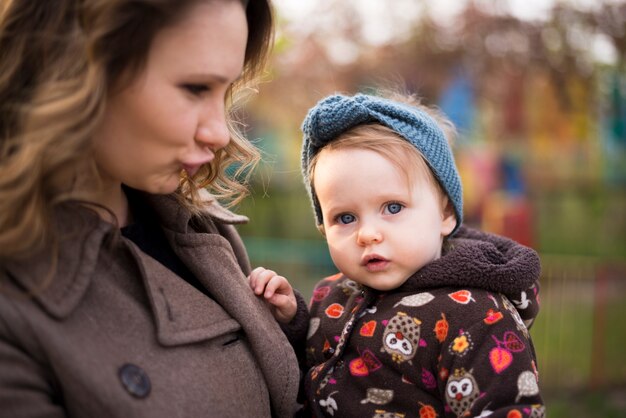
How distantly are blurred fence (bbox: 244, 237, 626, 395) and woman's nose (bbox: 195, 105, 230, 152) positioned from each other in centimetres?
558

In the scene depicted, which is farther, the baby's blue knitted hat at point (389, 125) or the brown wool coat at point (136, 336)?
the baby's blue knitted hat at point (389, 125)

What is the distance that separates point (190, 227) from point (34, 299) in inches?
28.9

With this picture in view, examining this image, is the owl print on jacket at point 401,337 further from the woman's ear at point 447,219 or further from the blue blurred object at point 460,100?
the blue blurred object at point 460,100

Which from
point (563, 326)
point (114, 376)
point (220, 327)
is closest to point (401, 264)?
point (220, 327)

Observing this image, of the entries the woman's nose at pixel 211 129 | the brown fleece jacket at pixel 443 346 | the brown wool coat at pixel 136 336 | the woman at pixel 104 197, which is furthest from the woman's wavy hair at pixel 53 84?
the brown fleece jacket at pixel 443 346

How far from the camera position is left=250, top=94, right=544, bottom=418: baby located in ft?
7.17

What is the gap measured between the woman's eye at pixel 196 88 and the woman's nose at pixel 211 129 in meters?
0.06

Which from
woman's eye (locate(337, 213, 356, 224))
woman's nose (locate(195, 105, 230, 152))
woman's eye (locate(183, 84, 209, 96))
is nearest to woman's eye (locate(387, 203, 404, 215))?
woman's eye (locate(337, 213, 356, 224))

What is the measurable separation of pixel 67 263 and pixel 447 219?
51.1 inches

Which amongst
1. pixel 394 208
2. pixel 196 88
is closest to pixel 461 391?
pixel 394 208

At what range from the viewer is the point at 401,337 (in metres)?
2.32

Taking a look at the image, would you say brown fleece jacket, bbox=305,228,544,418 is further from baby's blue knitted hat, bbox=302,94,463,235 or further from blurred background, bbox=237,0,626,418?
blurred background, bbox=237,0,626,418

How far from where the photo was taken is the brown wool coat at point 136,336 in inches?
70.9

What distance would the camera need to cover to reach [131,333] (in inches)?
77.2
